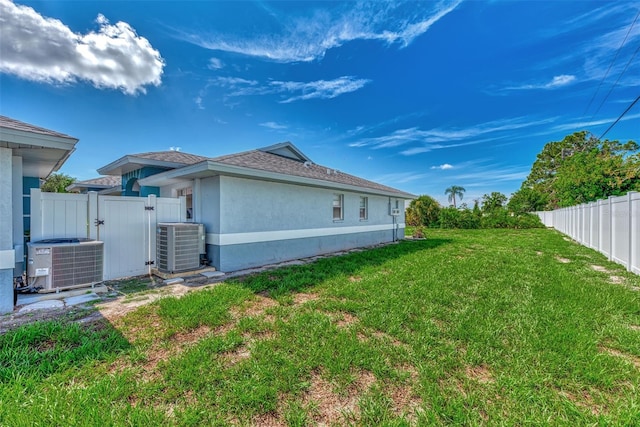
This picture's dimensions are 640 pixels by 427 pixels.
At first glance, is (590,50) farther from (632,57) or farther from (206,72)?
(206,72)

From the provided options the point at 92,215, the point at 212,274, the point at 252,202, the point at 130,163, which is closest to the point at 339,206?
the point at 252,202

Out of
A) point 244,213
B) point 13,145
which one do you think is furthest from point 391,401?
point 13,145

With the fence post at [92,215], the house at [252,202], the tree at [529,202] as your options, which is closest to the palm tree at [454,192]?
the tree at [529,202]

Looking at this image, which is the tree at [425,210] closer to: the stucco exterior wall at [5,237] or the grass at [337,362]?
the grass at [337,362]

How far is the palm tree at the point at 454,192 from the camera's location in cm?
3441

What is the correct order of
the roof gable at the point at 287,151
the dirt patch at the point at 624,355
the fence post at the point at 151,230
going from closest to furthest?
the dirt patch at the point at 624,355, the fence post at the point at 151,230, the roof gable at the point at 287,151

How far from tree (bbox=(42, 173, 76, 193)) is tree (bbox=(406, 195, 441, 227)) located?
3080 centimetres

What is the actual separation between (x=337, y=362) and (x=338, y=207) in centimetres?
841

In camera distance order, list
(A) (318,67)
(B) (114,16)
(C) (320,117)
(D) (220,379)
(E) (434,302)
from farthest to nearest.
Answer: (C) (320,117) → (A) (318,67) → (B) (114,16) → (E) (434,302) → (D) (220,379)

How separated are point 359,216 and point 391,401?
1001 centimetres

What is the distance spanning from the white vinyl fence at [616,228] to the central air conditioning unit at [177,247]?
10.4 metres

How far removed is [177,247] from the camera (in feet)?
19.4

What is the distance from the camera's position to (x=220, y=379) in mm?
2260

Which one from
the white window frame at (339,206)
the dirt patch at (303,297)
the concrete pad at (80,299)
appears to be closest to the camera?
the concrete pad at (80,299)
